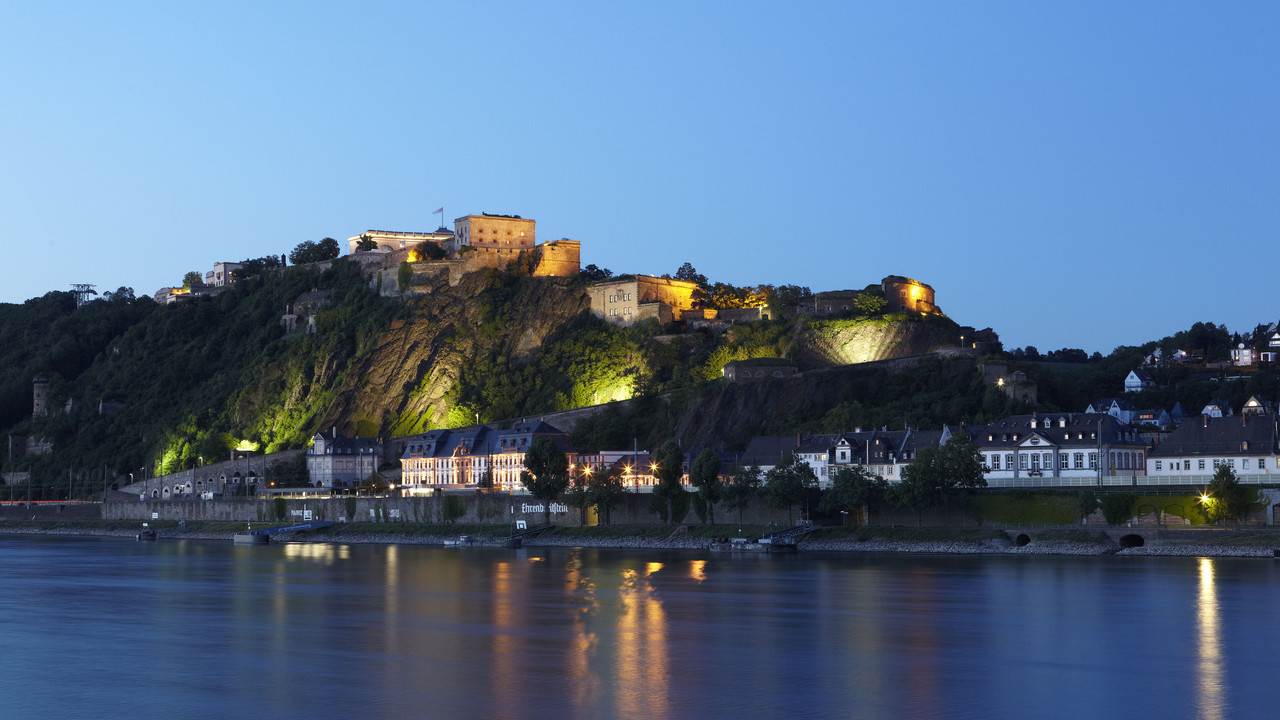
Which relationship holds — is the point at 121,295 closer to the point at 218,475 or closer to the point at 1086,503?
the point at 218,475

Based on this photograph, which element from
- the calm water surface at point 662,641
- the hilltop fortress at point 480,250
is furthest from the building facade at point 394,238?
the calm water surface at point 662,641

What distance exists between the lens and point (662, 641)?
95.2 feet

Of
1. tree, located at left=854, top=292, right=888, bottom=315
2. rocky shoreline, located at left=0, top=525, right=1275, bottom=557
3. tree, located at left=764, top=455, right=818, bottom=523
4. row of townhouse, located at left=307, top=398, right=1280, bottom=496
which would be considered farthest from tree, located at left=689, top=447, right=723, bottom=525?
tree, located at left=854, top=292, right=888, bottom=315

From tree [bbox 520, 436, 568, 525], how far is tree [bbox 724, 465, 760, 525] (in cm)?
986

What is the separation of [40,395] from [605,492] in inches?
3345

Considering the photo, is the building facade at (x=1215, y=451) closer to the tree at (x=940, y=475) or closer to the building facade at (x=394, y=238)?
the tree at (x=940, y=475)

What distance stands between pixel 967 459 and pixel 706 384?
30430 millimetres

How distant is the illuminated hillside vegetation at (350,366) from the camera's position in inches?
3649

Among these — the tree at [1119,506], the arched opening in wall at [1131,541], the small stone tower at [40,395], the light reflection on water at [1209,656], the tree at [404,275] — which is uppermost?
the tree at [404,275]

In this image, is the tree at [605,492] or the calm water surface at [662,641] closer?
the calm water surface at [662,641]

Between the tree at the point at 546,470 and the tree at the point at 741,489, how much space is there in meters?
9.86

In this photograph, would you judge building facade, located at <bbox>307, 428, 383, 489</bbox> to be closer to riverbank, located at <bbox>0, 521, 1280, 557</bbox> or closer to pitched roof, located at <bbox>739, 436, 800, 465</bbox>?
riverbank, located at <bbox>0, 521, 1280, 557</bbox>

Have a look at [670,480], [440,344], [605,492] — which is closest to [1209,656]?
[670,480]

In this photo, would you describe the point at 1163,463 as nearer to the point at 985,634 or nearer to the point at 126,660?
the point at 985,634
